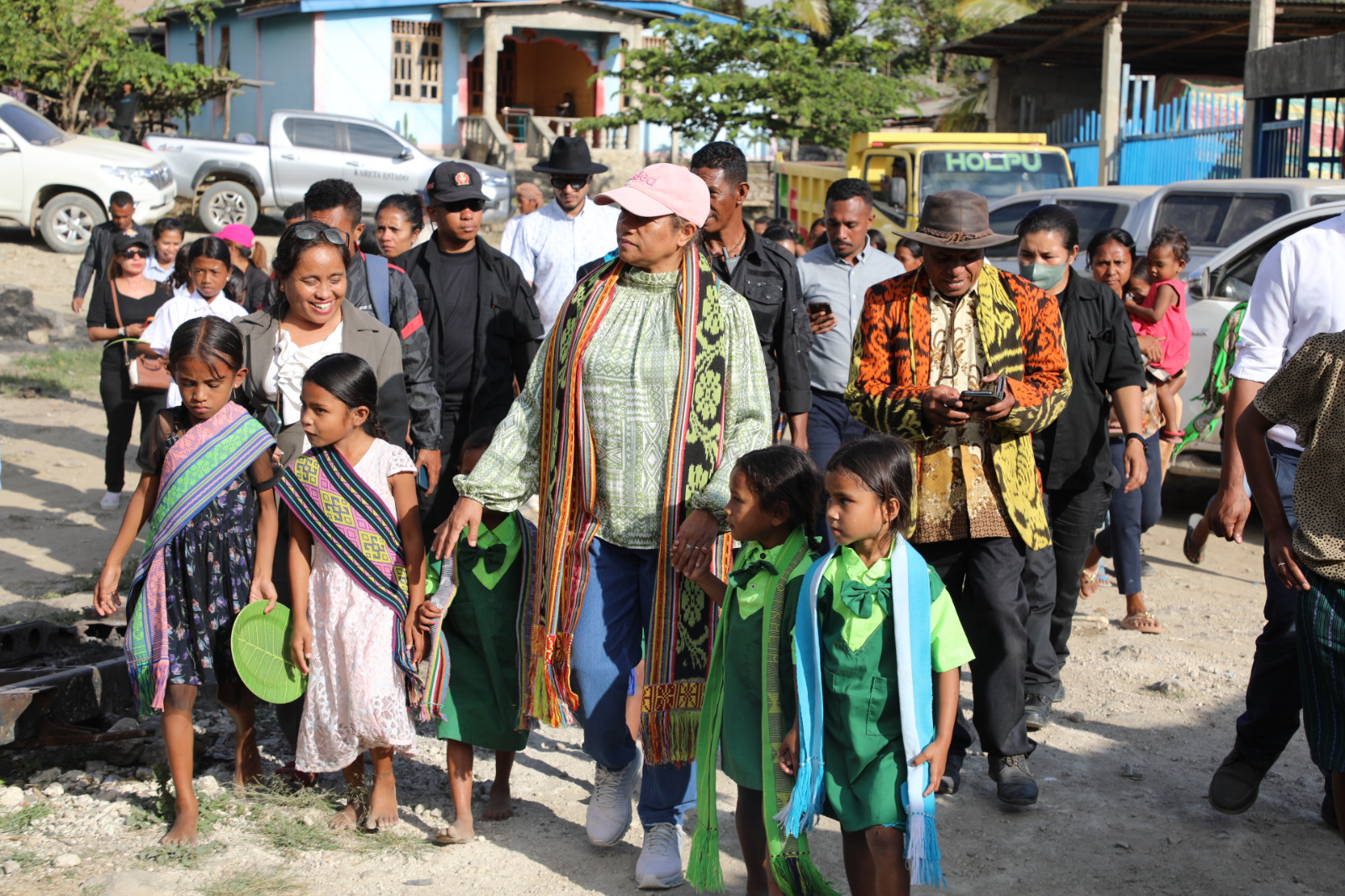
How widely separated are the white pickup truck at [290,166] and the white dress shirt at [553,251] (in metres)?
11.9

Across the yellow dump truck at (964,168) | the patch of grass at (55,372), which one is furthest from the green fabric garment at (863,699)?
the yellow dump truck at (964,168)

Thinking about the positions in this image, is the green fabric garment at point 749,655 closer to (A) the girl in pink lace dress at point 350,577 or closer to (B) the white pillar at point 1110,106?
(A) the girl in pink lace dress at point 350,577

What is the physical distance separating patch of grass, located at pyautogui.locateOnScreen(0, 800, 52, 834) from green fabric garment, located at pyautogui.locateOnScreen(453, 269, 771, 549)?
169cm

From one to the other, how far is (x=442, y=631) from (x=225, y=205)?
1632cm

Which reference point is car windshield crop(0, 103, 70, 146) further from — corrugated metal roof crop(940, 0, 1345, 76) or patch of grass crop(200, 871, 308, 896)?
patch of grass crop(200, 871, 308, 896)

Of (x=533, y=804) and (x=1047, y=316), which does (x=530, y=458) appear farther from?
(x=1047, y=316)

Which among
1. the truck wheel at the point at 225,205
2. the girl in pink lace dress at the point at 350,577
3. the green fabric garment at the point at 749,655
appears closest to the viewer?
the green fabric garment at the point at 749,655

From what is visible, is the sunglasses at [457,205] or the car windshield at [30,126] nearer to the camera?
the sunglasses at [457,205]

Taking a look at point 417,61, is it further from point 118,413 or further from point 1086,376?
point 1086,376

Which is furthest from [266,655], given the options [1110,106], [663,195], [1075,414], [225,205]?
[1110,106]

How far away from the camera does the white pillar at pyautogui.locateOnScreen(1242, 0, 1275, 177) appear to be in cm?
1449

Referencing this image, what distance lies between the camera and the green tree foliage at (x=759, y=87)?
883 inches

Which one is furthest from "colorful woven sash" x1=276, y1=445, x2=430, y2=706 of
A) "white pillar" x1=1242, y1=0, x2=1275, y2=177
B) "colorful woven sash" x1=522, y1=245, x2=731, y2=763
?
"white pillar" x1=1242, y1=0, x2=1275, y2=177

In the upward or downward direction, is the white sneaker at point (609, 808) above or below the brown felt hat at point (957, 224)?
below
